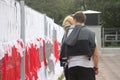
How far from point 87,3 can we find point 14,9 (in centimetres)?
5821

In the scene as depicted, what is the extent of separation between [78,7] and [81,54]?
6447 cm

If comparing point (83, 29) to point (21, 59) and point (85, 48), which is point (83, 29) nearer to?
point (85, 48)

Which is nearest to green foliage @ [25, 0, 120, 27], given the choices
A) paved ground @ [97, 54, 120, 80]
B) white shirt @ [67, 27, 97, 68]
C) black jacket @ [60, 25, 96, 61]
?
paved ground @ [97, 54, 120, 80]

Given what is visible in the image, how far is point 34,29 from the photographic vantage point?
8.47 metres

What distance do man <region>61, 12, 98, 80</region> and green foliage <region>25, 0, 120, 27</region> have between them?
5019 centimetres

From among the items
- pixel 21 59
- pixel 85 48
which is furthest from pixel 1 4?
pixel 85 48

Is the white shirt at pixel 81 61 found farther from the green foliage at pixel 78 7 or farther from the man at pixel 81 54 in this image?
the green foliage at pixel 78 7

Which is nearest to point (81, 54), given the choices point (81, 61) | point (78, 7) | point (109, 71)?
point (81, 61)

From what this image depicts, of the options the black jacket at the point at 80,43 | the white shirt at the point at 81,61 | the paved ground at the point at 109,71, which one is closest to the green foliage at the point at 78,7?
the paved ground at the point at 109,71

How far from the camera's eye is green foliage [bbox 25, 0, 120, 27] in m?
58.1

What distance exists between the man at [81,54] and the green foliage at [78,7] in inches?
1976

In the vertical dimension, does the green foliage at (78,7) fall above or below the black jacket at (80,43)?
above

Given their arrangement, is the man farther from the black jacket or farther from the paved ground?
the paved ground

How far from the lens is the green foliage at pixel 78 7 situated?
58.1 m
